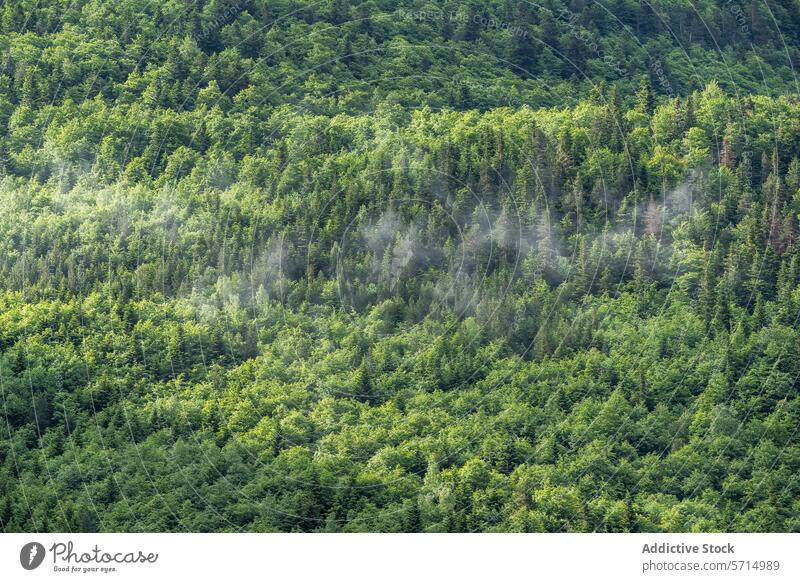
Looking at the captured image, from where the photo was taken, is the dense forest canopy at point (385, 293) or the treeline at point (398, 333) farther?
the dense forest canopy at point (385, 293)

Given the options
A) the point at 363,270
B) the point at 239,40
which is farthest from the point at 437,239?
the point at 239,40

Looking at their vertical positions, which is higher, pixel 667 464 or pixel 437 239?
pixel 437 239

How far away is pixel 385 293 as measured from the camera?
89.1 meters

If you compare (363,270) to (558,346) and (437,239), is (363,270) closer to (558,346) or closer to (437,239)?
(437,239)

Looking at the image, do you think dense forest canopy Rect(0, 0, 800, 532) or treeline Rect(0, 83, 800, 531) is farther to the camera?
dense forest canopy Rect(0, 0, 800, 532)

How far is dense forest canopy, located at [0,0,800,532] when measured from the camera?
84.8 m

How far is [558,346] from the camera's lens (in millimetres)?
89812

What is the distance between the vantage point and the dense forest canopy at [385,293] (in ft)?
278

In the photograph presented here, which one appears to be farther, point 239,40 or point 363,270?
point 239,40

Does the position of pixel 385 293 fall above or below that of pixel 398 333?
above

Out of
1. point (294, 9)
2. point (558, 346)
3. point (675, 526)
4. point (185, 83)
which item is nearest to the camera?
point (675, 526)

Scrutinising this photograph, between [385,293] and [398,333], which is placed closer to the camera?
[398,333]

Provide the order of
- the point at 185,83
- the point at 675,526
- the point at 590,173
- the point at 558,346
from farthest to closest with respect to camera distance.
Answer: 1. the point at 185,83
2. the point at 590,173
3. the point at 558,346
4. the point at 675,526
